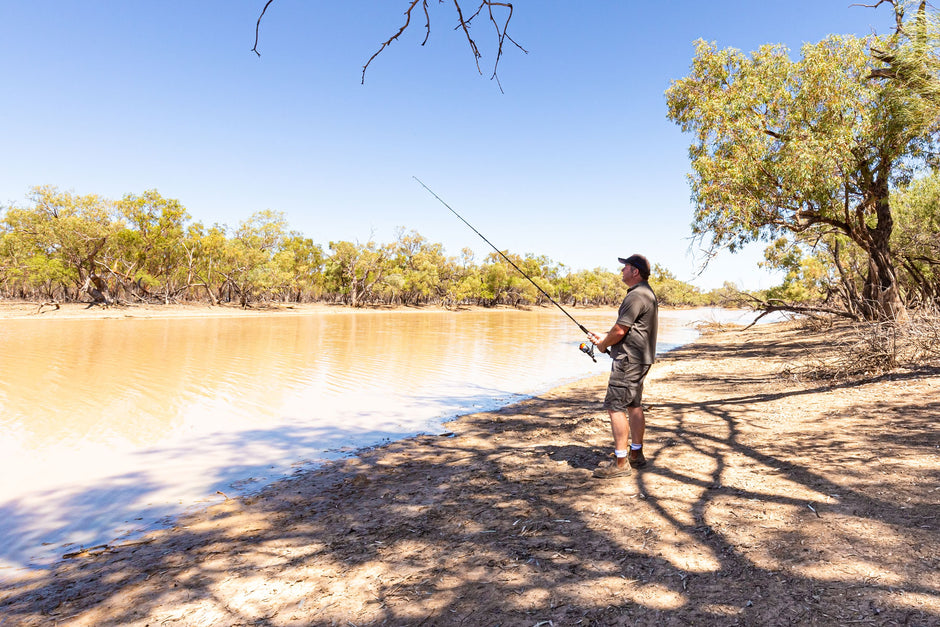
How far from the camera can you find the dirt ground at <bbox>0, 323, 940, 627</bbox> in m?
2.41

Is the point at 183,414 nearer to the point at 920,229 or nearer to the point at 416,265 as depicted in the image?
the point at 920,229

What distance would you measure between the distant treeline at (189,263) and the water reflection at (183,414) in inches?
553

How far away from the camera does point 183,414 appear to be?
8188mm

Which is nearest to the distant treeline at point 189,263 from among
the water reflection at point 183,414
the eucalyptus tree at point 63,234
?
the eucalyptus tree at point 63,234

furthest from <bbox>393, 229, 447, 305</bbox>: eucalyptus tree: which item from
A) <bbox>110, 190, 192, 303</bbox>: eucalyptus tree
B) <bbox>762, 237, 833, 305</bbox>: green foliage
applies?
<bbox>762, 237, 833, 305</bbox>: green foliage

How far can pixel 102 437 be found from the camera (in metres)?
6.78

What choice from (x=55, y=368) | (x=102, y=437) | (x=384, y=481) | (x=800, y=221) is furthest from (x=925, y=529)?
(x=55, y=368)

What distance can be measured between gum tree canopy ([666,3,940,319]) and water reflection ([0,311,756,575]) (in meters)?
6.53

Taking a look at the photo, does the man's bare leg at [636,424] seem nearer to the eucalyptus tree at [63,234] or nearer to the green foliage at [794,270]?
the green foliage at [794,270]

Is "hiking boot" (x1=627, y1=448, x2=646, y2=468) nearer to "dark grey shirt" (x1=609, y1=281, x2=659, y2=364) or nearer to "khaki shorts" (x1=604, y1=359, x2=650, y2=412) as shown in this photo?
"khaki shorts" (x1=604, y1=359, x2=650, y2=412)

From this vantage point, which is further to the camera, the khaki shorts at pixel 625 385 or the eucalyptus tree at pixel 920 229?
the eucalyptus tree at pixel 920 229

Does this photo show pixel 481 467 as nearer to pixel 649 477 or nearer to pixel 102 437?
pixel 649 477

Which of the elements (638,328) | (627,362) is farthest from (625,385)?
(638,328)

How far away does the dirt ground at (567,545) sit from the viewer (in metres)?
2.41
